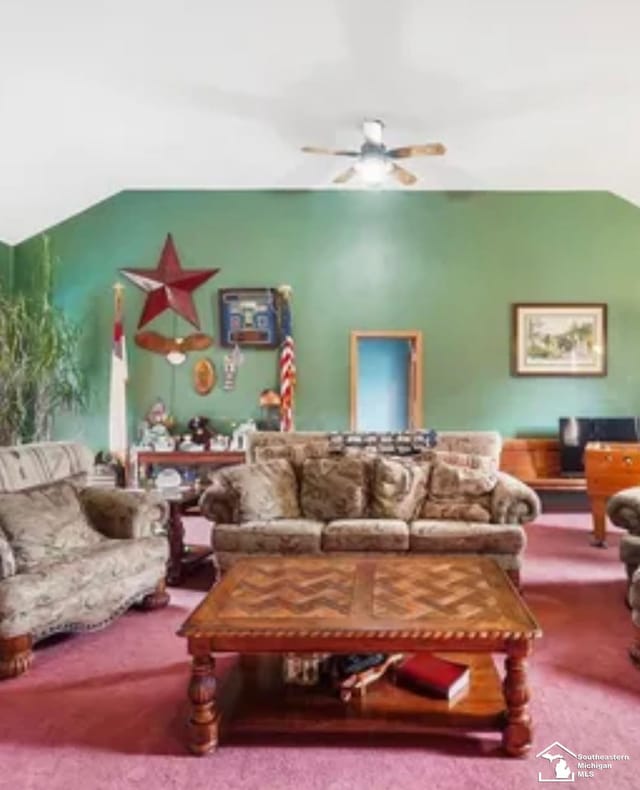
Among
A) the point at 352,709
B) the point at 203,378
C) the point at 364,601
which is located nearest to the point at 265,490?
the point at 364,601

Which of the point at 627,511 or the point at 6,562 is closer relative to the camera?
the point at 6,562

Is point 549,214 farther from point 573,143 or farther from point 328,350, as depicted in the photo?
point 328,350

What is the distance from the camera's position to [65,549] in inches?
132

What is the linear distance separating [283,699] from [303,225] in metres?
5.21

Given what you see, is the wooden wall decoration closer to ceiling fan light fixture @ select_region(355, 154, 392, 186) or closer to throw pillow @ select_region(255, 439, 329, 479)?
throw pillow @ select_region(255, 439, 329, 479)

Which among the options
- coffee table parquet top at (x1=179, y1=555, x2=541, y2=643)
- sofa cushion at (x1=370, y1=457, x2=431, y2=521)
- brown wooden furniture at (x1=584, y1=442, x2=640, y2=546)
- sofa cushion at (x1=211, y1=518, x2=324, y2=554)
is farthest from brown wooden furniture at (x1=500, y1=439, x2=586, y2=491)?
coffee table parquet top at (x1=179, y1=555, x2=541, y2=643)

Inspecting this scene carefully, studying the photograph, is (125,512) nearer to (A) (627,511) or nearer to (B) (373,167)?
(A) (627,511)

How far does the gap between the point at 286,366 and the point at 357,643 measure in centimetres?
464

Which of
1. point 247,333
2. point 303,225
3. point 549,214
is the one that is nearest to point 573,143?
point 549,214

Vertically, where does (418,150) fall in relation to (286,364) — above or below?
above

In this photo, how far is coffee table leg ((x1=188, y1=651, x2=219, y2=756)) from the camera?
221 cm

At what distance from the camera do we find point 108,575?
329 cm

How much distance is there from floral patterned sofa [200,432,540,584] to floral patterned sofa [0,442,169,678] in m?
0.48

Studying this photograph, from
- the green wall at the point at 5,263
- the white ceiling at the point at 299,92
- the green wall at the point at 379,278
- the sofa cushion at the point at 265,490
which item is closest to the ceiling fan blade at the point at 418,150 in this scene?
the white ceiling at the point at 299,92
